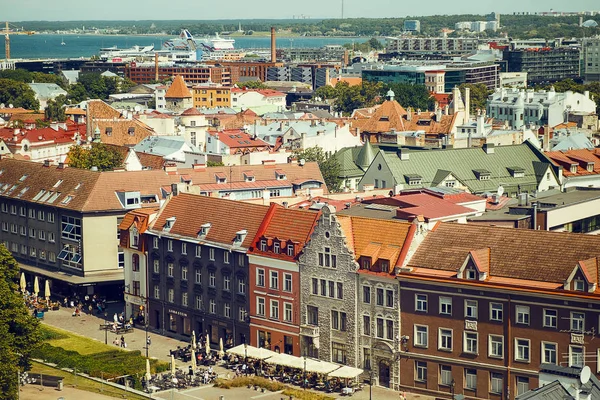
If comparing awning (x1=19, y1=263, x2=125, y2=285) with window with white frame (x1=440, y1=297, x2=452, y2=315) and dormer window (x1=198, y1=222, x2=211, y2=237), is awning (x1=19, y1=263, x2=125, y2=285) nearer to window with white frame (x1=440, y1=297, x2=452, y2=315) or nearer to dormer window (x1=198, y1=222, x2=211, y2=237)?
dormer window (x1=198, y1=222, x2=211, y2=237)

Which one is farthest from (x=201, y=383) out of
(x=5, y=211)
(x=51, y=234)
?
(x=5, y=211)

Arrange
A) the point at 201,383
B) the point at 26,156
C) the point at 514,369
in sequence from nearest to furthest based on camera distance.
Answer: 1. the point at 514,369
2. the point at 201,383
3. the point at 26,156

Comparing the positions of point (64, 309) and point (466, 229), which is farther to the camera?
point (64, 309)

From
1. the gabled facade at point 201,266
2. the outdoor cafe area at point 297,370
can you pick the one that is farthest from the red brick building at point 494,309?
the gabled facade at point 201,266

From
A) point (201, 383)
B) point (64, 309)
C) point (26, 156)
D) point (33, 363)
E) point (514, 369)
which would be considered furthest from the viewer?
point (26, 156)

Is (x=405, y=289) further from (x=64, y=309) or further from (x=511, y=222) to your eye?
(x=64, y=309)

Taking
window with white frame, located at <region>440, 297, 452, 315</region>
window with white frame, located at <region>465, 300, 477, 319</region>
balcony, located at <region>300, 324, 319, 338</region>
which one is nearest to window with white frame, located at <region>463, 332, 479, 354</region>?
window with white frame, located at <region>465, 300, 477, 319</region>

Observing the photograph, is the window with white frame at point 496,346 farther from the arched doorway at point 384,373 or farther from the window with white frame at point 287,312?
the window with white frame at point 287,312
